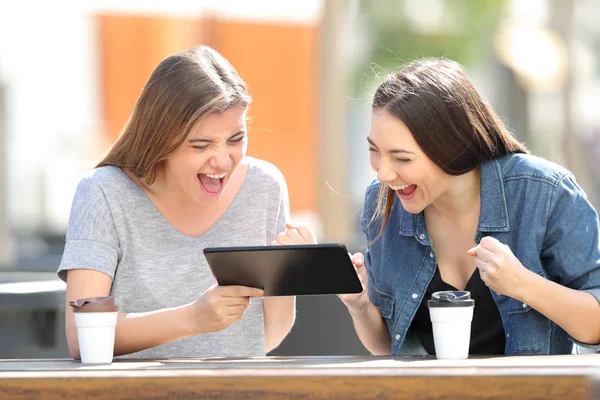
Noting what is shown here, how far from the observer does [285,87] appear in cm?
579

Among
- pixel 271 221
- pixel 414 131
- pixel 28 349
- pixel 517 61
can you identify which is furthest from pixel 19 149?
pixel 414 131

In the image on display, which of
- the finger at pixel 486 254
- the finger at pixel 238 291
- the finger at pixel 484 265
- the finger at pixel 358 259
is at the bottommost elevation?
the finger at pixel 238 291

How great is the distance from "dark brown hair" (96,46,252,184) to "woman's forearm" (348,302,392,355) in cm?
64

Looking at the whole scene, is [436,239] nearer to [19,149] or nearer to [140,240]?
[140,240]

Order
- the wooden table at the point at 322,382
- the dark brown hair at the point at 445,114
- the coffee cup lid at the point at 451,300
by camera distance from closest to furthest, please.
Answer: the wooden table at the point at 322,382
the coffee cup lid at the point at 451,300
the dark brown hair at the point at 445,114

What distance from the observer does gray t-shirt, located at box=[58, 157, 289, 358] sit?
7.66 feet

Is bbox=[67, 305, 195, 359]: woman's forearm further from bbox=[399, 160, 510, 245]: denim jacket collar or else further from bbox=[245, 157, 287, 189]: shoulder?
bbox=[399, 160, 510, 245]: denim jacket collar

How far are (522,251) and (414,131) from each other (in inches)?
15.7

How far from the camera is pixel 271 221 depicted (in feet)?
8.73

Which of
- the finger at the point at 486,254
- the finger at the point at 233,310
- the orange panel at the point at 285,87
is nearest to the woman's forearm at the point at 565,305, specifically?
the finger at the point at 486,254

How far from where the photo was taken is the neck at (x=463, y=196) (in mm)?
2330

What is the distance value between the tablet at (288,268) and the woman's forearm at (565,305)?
39cm

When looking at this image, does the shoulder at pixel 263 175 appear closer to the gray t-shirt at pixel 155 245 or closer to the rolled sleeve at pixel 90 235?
the gray t-shirt at pixel 155 245

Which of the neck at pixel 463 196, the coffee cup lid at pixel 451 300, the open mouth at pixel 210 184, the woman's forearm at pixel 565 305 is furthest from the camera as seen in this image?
the open mouth at pixel 210 184
